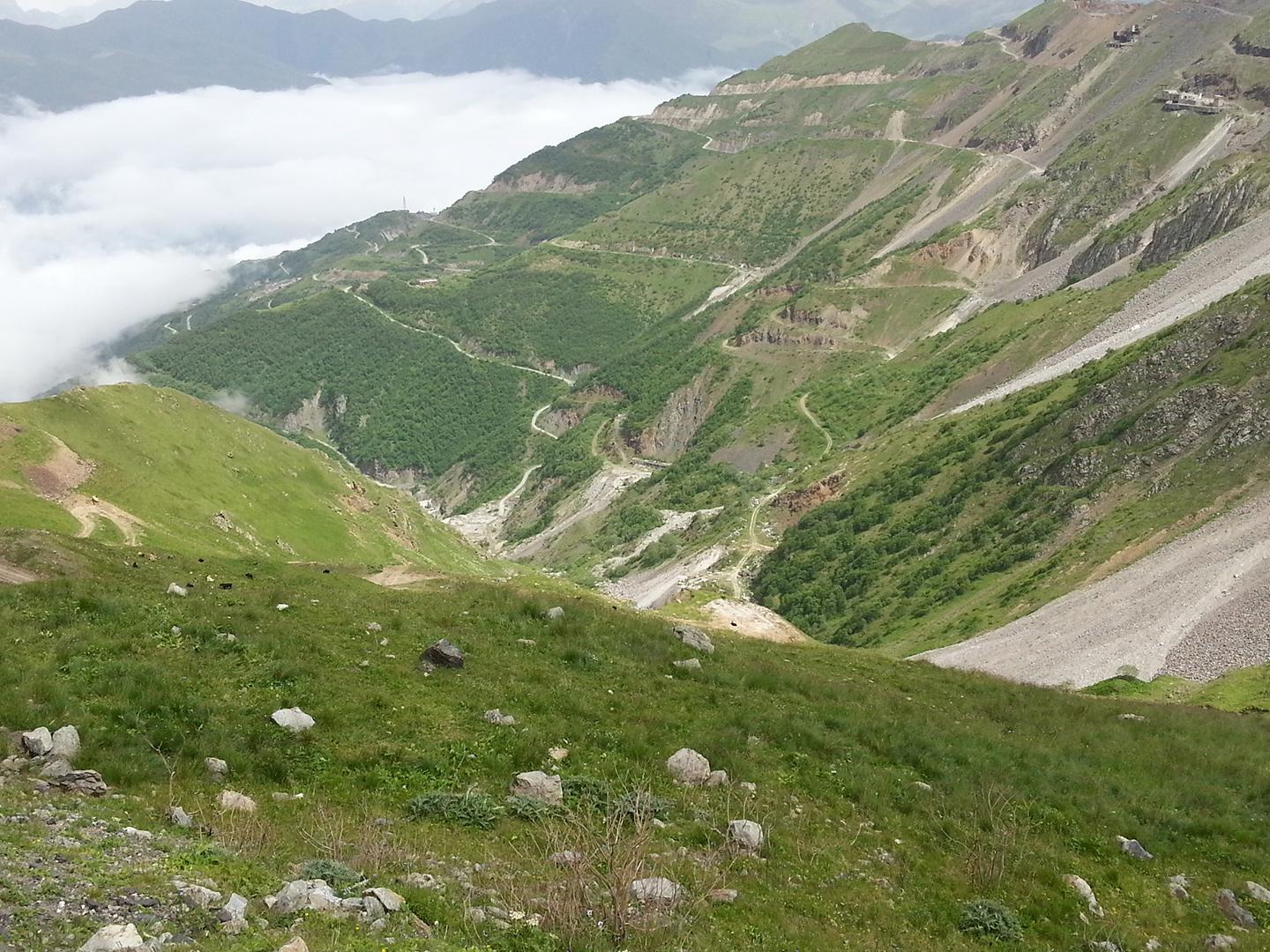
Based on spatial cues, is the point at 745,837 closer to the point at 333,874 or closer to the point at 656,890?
the point at 656,890

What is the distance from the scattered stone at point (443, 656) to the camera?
78.3 feet

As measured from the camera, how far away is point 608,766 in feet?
65.7

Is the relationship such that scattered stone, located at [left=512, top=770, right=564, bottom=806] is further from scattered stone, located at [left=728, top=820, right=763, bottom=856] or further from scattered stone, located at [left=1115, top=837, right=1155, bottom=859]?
scattered stone, located at [left=1115, top=837, right=1155, bottom=859]

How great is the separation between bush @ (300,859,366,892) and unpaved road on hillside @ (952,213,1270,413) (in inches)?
4699

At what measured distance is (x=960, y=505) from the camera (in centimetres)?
9181

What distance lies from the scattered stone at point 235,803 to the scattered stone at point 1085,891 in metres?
16.0

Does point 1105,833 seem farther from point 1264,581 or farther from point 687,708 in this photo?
point 1264,581

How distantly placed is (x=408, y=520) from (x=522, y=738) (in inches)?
3107

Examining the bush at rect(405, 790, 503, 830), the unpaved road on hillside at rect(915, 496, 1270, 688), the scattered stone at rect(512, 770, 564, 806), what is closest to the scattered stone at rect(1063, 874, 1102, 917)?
the scattered stone at rect(512, 770, 564, 806)

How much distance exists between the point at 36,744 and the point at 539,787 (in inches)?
361

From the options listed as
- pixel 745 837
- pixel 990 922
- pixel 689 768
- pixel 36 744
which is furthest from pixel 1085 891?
pixel 36 744

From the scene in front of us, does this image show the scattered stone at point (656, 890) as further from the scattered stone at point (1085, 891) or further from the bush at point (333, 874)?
the scattered stone at point (1085, 891)

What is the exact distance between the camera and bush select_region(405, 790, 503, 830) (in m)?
16.9

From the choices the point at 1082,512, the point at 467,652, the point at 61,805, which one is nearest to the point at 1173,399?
the point at 1082,512
